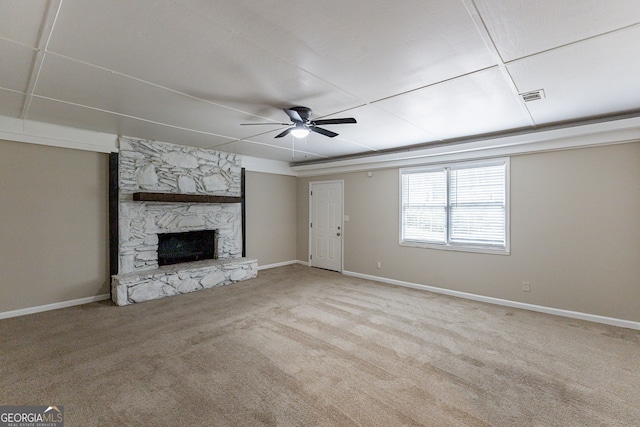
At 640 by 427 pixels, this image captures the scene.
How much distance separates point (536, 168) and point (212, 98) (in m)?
4.48

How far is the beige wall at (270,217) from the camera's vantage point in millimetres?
6508

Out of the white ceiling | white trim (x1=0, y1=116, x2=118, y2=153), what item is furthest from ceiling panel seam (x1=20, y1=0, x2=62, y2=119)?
white trim (x1=0, y1=116, x2=118, y2=153)

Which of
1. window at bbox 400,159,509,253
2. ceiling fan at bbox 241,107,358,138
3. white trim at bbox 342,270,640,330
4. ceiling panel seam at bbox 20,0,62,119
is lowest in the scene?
white trim at bbox 342,270,640,330

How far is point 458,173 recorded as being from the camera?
488 cm

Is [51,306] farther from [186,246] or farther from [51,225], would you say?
[186,246]

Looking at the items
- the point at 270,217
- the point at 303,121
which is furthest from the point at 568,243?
the point at 270,217

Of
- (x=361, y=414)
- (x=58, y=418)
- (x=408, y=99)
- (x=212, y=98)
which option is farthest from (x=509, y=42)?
(x=58, y=418)

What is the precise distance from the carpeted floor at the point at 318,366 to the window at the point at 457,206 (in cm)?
116

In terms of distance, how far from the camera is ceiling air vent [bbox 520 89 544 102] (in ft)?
9.02

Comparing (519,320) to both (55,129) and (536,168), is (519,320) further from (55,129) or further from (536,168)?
(55,129)

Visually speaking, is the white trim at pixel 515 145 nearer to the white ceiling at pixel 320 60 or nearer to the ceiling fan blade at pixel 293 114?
the white ceiling at pixel 320 60

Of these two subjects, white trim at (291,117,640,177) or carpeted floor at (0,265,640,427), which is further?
white trim at (291,117,640,177)

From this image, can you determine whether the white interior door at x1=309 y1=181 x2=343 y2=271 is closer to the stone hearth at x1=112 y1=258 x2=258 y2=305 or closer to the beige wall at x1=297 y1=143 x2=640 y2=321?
the stone hearth at x1=112 y1=258 x2=258 y2=305

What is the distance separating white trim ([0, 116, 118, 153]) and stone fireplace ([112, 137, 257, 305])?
0.24m
